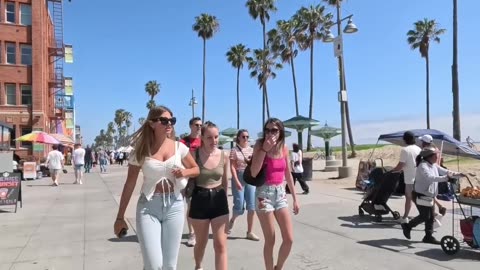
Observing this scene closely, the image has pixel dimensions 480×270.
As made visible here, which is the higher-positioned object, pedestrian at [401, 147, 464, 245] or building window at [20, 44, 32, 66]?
building window at [20, 44, 32, 66]

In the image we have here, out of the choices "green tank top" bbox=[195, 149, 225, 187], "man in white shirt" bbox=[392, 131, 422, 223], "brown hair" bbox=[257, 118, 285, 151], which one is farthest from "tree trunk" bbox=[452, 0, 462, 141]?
"green tank top" bbox=[195, 149, 225, 187]

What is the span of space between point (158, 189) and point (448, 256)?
14.6 feet

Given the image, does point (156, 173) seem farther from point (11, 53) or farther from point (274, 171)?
point (11, 53)

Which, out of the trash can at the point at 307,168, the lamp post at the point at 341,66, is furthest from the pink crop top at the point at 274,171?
the trash can at the point at 307,168

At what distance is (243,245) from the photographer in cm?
702

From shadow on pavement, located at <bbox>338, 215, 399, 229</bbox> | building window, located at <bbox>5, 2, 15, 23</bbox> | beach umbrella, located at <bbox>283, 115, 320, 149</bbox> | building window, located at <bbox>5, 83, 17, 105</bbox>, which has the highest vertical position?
building window, located at <bbox>5, 2, 15, 23</bbox>

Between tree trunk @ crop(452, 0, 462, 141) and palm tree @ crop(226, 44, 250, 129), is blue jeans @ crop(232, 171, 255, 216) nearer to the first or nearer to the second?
tree trunk @ crop(452, 0, 462, 141)

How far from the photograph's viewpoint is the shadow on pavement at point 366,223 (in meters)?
8.54

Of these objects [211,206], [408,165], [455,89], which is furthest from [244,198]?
[455,89]

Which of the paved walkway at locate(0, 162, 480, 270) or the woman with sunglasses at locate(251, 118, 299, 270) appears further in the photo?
the paved walkway at locate(0, 162, 480, 270)

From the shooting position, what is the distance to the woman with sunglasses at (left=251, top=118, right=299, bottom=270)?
489 centimetres

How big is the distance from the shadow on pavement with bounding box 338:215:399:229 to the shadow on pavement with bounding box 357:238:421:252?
3.73ft

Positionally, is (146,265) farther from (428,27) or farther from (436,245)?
(428,27)

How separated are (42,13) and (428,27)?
4084 cm
